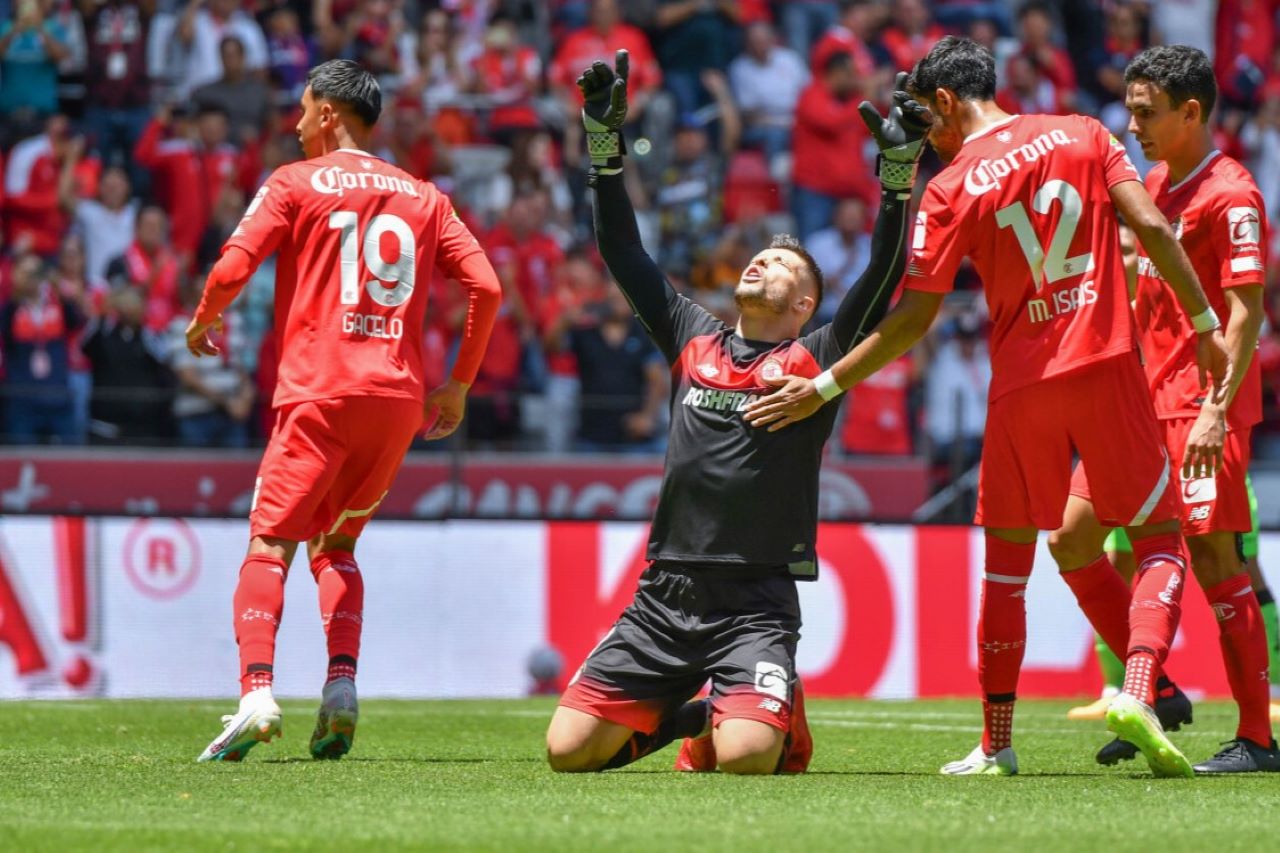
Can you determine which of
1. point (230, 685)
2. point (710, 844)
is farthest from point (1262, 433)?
point (710, 844)

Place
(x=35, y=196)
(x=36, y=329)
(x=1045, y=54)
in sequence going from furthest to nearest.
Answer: (x=1045, y=54)
(x=35, y=196)
(x=36, y=329)

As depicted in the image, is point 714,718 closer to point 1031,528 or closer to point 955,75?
point 1031,528

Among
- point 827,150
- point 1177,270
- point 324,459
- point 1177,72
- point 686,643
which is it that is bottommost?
point 686,643

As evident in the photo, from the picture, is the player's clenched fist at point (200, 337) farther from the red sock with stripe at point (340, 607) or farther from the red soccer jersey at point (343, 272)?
the red sock with stripe at point (340, 607)

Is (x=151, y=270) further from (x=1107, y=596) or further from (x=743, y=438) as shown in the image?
(x=1107, y=596)

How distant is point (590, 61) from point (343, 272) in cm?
1036

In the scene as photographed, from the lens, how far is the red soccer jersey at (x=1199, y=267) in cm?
635

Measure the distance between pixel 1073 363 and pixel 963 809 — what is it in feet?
5.01

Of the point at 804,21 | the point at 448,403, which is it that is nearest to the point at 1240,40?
the point at 804,21

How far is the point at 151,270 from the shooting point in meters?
13.8

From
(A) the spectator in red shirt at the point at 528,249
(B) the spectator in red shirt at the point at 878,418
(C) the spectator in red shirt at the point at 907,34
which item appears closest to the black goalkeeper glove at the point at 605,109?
(B) the spectator in red shirt at the point at 878,418

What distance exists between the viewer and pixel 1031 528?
235 inches

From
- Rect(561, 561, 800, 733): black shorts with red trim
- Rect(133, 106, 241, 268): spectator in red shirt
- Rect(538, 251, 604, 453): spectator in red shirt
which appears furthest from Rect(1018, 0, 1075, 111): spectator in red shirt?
Rect(561, 561, 800, 733): black shorts with red trim

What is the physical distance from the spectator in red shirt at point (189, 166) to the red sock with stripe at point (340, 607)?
8116mm
